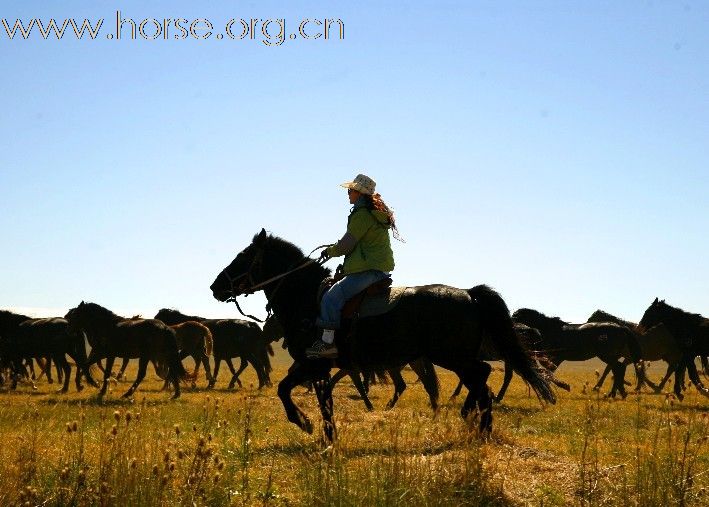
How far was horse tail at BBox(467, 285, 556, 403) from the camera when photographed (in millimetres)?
9898

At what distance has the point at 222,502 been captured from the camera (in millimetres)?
6660

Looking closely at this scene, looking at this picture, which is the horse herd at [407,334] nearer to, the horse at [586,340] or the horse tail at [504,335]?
the horse tail at [504,335]

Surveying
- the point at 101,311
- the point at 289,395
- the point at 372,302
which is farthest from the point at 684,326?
the point at 101,311

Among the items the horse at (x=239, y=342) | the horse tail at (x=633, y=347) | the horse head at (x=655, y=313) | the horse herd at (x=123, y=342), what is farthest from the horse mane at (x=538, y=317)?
the horse at (x=239, y=342)

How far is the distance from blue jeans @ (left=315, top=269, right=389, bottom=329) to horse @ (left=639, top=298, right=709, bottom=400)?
43.3 feet

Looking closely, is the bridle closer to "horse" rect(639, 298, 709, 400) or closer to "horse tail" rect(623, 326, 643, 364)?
"horse" rect(639, 298, 709, 400)

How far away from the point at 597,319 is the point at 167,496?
77.6 feet

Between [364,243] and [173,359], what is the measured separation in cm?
1204

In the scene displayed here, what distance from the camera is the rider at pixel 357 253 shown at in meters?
9.73

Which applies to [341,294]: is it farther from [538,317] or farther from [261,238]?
[538,317]

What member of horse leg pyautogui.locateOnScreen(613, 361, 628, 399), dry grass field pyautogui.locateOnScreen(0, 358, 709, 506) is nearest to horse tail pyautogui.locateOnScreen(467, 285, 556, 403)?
dry grass field pyautogui.locateOnScreen(0, 358, 709, 506)

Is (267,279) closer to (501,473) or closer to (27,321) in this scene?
(501,473)

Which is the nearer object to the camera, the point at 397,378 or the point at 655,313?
the point at 397,378

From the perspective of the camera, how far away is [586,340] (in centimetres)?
2309
